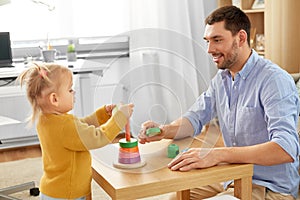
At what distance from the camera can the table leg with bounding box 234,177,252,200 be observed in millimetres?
1495

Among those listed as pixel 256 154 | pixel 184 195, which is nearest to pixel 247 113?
pixel 256 154

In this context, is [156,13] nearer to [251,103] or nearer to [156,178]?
[251,103]

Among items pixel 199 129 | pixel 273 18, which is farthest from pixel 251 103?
pixel 273 18

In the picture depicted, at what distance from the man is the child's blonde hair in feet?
1.21

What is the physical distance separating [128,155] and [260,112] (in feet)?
1.72

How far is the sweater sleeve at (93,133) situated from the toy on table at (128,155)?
0.03 meters

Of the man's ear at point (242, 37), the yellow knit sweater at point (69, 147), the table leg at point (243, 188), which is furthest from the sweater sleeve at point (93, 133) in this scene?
the man's ear at point (242, 37)

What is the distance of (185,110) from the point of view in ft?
6.48

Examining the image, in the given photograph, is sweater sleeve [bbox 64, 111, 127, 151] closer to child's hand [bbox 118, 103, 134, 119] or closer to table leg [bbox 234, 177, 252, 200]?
child's hand [bbox 118, 103, 134, 119]

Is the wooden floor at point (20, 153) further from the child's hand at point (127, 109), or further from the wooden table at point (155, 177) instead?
the child's hand at point (127, 109)

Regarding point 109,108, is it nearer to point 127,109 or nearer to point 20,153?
point 127,109

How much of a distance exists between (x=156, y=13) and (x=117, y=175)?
2.73 m

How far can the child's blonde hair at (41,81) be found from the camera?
1522 mm

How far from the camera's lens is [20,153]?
3.68 metres
